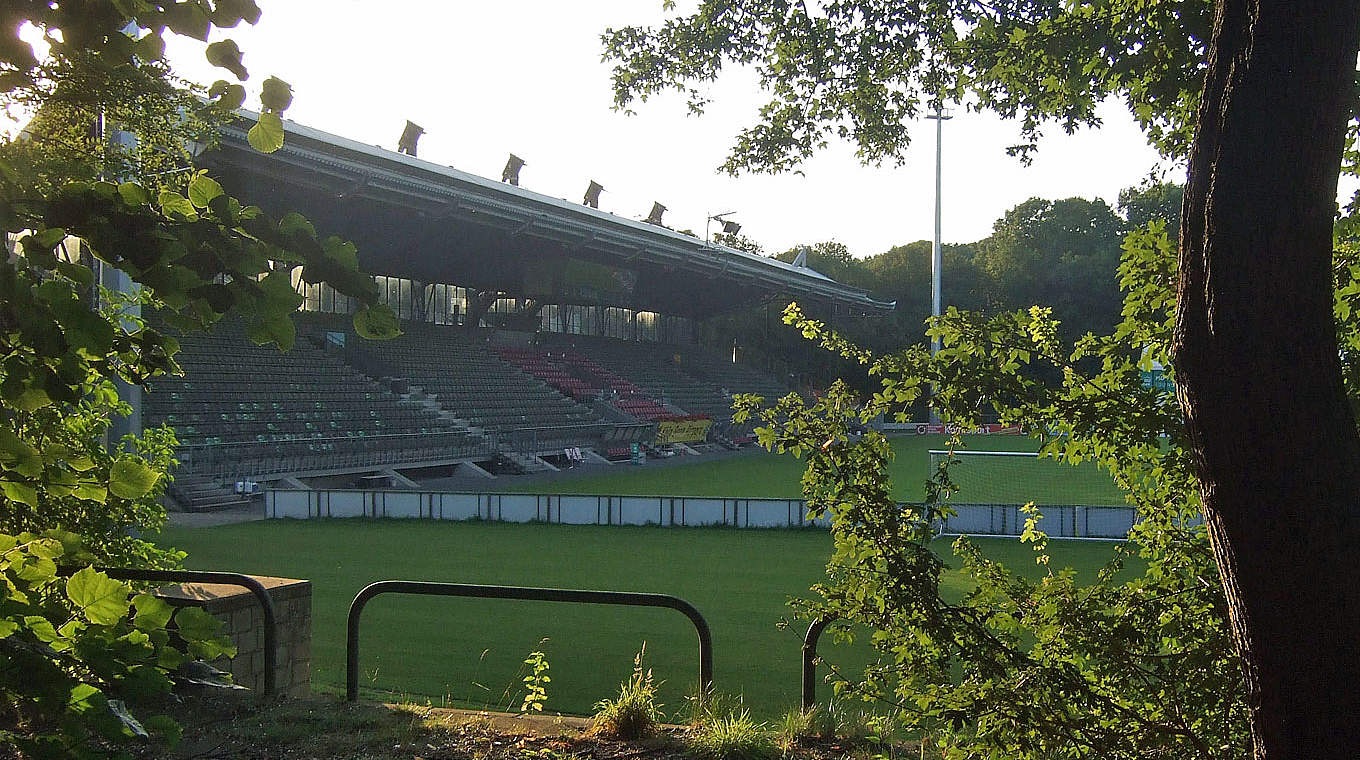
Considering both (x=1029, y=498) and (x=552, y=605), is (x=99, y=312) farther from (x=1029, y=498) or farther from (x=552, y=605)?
(x=1029, y=498)

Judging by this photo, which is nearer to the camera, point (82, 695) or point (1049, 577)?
point (82, 695)

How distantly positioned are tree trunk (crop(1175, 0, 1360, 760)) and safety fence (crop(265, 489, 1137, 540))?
47.3ft

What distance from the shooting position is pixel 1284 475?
2.10 metres

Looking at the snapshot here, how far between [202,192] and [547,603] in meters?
9.55

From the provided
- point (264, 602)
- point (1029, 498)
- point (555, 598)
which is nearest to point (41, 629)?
point (555, 598)

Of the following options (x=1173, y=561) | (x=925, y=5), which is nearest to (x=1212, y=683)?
(x=1173, y=561)

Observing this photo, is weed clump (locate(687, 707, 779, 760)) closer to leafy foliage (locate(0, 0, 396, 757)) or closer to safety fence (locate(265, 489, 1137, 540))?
leafy foliage (locate(0, 0, 396, 757))

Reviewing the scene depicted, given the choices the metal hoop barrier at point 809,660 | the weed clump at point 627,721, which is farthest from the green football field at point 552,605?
the weed clump at point 627,721

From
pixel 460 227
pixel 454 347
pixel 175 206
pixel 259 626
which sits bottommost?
pixel 259 626

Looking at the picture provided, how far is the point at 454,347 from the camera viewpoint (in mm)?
37531

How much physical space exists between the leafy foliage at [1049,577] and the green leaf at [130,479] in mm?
1917

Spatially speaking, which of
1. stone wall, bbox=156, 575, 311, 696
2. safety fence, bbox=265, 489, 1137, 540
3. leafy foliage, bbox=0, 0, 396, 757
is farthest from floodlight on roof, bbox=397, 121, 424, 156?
leafy foliage, bbox=0, 0, 396, 757

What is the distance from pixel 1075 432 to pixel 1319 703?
1168 millimetres

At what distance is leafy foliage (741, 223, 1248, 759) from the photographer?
303 cm
